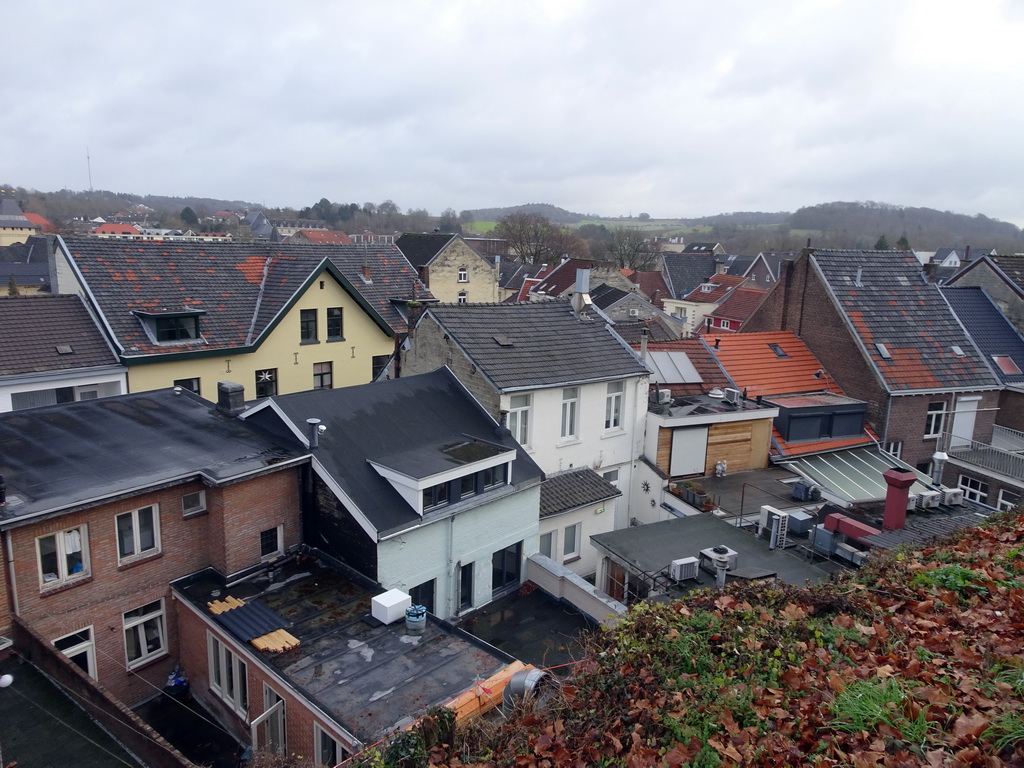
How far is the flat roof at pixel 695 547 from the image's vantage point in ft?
49.3

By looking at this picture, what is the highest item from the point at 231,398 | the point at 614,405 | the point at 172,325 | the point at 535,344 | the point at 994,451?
the point at 172,325

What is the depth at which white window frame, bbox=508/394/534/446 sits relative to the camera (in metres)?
19.3

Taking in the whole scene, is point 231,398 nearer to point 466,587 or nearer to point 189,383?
point 466,587

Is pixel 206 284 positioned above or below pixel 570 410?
above

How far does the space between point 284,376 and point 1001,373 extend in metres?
28.4

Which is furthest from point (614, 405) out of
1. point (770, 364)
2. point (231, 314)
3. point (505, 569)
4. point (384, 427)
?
point (231, 314)

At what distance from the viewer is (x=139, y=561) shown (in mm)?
13250

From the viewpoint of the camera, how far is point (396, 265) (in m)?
33.2

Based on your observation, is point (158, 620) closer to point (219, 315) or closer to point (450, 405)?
point (450, 405)

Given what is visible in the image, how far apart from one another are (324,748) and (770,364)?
2179 cm

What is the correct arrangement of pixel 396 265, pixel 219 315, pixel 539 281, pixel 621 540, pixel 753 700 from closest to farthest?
pixel 753 700 < pixel 621 540 < pixel 219 315 < pixel 396 265 < pixel 539 281

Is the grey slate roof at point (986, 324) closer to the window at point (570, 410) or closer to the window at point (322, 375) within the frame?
the window at point (570, 410)

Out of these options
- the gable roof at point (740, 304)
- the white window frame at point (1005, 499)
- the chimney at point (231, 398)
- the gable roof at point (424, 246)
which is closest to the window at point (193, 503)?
the chimney at point (231, 398)

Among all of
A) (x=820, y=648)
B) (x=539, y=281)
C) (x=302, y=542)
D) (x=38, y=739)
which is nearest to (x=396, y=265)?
(x=302, y=542)
